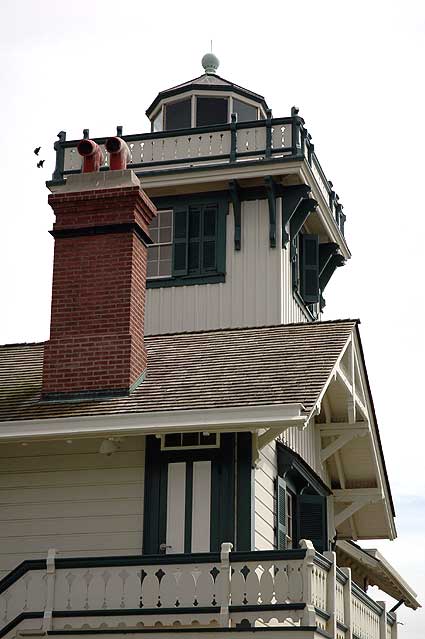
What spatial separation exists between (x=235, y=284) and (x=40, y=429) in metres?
8.36

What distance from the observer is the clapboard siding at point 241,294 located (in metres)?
23.1

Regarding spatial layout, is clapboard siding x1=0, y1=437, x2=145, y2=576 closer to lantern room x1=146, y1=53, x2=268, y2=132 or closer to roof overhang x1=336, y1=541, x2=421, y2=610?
roof overhang x1=336, y1=541, x2=421, y2=610

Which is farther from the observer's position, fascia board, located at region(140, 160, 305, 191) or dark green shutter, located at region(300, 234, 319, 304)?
dark green shutter, located at region(300, 234, 319, 304)

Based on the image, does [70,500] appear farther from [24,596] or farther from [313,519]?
[313,519]

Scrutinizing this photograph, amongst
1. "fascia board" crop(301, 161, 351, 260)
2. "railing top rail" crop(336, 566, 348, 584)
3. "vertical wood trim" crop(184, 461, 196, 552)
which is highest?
"fascia board" crop(301, 161, 351, 260)

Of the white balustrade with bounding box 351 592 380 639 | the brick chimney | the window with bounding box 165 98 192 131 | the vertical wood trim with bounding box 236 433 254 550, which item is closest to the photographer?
the vertical wood trim with bounding box 236 433 254 550

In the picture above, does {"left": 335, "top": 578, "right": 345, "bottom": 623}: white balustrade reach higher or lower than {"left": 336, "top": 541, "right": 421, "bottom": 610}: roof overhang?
lower

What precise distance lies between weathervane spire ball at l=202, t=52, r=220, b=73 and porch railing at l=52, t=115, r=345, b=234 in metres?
3.35

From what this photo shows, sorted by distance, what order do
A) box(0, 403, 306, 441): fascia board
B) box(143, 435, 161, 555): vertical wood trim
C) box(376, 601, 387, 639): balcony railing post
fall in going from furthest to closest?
box(376, 601, 387, 639): balcony railing post
box(143, 435, 161, 555): vertical wood trim
box(0, 403, 306, 441): fascia board

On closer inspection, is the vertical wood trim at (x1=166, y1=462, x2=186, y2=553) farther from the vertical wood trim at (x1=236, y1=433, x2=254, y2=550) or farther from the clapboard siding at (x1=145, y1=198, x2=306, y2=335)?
the clapboard siding at (x1=145, y1=198, x2=306, y2=335)

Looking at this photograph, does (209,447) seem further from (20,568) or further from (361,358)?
(361,358)

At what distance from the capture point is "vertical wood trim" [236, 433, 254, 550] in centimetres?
1512

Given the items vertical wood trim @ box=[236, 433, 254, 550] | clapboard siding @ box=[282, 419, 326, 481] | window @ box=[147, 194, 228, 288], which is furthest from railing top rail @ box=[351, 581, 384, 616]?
window @ box=[147, 194, 228, 288]

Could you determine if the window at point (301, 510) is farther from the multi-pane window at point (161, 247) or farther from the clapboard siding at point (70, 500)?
the multi-pane window at point (161, 247)
